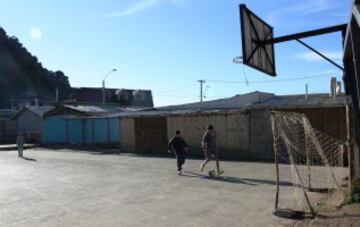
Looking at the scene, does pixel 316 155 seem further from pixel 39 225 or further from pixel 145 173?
pixel 39 225

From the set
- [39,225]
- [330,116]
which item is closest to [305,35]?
[39,225]

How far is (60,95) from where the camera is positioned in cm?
10350

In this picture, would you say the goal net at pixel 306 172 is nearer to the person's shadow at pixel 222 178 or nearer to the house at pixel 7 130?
the person's shadow at pixel 222 178

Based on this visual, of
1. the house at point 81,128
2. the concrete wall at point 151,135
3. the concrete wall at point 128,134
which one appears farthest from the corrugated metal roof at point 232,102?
the concrete wall at point 151,135

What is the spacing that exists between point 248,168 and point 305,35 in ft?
27.6

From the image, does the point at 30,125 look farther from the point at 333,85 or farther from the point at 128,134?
the point at 333,85

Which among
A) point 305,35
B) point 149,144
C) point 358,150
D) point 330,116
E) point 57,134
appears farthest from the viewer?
point 57,134

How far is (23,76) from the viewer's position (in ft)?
348

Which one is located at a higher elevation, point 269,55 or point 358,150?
point 269,55

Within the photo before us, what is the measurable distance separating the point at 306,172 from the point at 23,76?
95217mm

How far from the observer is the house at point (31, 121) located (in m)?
54.5

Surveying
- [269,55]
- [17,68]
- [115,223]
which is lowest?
[115,223]

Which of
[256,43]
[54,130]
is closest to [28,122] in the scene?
[54,130]

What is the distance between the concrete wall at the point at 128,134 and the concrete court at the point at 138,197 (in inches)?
448
